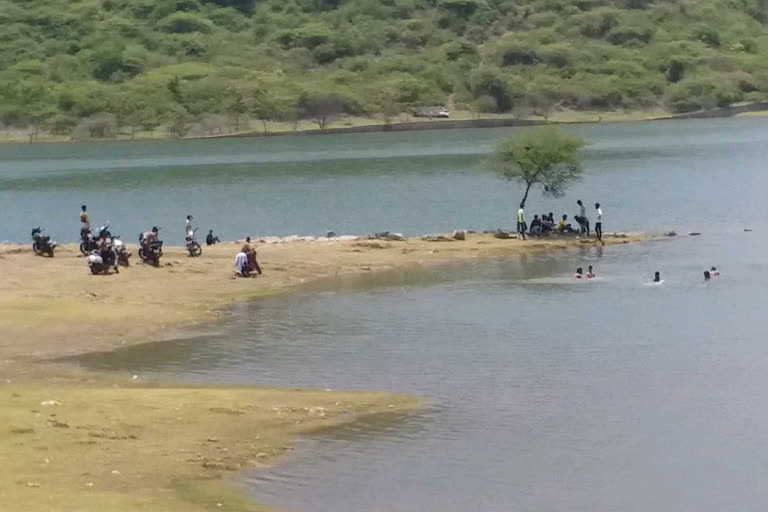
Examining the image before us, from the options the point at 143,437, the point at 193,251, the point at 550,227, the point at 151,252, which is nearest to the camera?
the point at 143,437

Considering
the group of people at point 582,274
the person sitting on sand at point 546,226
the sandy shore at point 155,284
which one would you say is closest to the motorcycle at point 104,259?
the sandy shore at point 155,284

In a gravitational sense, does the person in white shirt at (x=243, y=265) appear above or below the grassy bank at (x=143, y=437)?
above

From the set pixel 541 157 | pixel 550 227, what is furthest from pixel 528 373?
pixel 541 157

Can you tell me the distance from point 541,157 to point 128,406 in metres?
40.3

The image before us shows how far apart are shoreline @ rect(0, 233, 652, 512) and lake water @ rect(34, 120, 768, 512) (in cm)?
92

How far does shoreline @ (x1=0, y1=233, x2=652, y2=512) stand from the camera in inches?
818

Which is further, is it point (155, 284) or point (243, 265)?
point (243, 265)

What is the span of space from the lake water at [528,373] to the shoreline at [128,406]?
3.02 ft

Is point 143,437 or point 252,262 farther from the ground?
point 252,262

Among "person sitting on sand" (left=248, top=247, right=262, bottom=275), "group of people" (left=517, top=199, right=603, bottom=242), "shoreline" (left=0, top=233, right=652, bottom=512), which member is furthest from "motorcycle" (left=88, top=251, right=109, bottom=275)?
"group of people" (left=517, top=199, right=603, bottom=242)

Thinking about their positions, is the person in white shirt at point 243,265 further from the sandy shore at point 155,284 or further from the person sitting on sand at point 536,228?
the person sitting on sand at point 536,228

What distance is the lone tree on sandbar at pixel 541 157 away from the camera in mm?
62625

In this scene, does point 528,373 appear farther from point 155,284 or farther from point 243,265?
point 243,265

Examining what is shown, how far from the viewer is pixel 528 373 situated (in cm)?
3030
